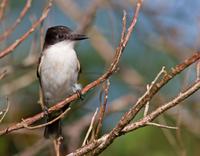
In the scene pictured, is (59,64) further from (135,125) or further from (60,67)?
(135,125)

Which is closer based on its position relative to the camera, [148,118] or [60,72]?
[148,118]

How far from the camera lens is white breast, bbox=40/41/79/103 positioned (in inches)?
200

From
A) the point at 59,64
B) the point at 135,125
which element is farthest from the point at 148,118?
the point at 59,64

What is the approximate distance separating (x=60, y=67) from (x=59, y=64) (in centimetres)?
3

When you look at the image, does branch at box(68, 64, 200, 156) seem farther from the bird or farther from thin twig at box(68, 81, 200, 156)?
the bird

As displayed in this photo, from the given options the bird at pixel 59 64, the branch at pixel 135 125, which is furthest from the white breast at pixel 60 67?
the branch at pixel 135 125

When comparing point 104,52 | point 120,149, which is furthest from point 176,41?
point 120,149

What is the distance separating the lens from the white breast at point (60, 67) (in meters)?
5.09

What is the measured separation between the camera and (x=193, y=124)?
19.2ft

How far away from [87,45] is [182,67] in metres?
4.62

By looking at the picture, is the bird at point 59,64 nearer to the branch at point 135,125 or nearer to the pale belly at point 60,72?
the pale belly at point 60,72

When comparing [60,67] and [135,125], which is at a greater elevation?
[60,67]

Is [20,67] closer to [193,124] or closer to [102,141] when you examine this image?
[193,124]

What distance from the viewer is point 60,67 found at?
16.7 ft
